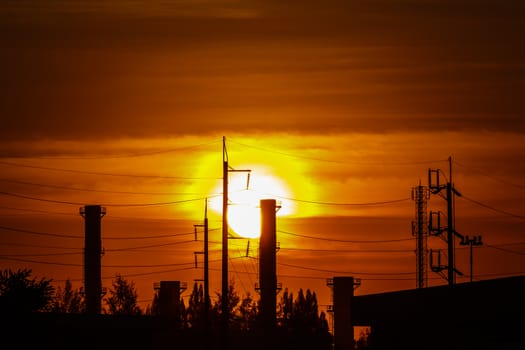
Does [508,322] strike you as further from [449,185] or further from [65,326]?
[449,185]

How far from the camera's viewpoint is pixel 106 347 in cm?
6078

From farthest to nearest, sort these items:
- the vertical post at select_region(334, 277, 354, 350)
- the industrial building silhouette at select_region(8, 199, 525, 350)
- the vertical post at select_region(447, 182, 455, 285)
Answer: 1. the vertical post at select_region(334, 277, 354, 350)
2. the vertical post at select_region(447, 182, 455, 285)
3. the industrial building silhouette at select_region(8, 199, 525, 350)

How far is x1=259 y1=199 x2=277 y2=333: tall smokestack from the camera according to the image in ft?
278

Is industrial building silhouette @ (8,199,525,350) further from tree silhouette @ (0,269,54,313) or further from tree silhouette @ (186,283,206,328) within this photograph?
Answer: tree silhouette @ (186,283,206,328)

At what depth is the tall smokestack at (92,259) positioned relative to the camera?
82.1 metres

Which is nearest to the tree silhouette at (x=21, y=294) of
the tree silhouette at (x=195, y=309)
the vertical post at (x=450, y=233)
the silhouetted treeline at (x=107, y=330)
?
the silhouetted treeline at (x=107, y=330)

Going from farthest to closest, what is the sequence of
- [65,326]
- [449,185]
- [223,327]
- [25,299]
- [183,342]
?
1. [183,342]
2. [449,185]
3. [65,326]
4. [223,327]
5. [25,299]

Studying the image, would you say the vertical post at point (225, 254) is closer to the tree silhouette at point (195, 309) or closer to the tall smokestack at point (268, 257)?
the tall smokestack at point (268, 257)

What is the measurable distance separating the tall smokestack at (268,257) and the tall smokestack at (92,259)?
479 inches

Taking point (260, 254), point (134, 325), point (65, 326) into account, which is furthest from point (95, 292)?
point (65, 326)

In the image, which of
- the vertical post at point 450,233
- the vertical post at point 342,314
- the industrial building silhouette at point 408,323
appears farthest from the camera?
the vertical post at point 342,314

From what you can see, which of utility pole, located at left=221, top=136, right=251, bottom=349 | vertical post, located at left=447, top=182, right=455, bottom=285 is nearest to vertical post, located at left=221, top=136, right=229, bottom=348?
utility pole, located at left=221, top=136, right=251, bottom=349

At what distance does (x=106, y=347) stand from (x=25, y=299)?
50.7 feet

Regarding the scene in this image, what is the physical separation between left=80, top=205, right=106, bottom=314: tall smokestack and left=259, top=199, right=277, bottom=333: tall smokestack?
39.9 ft
